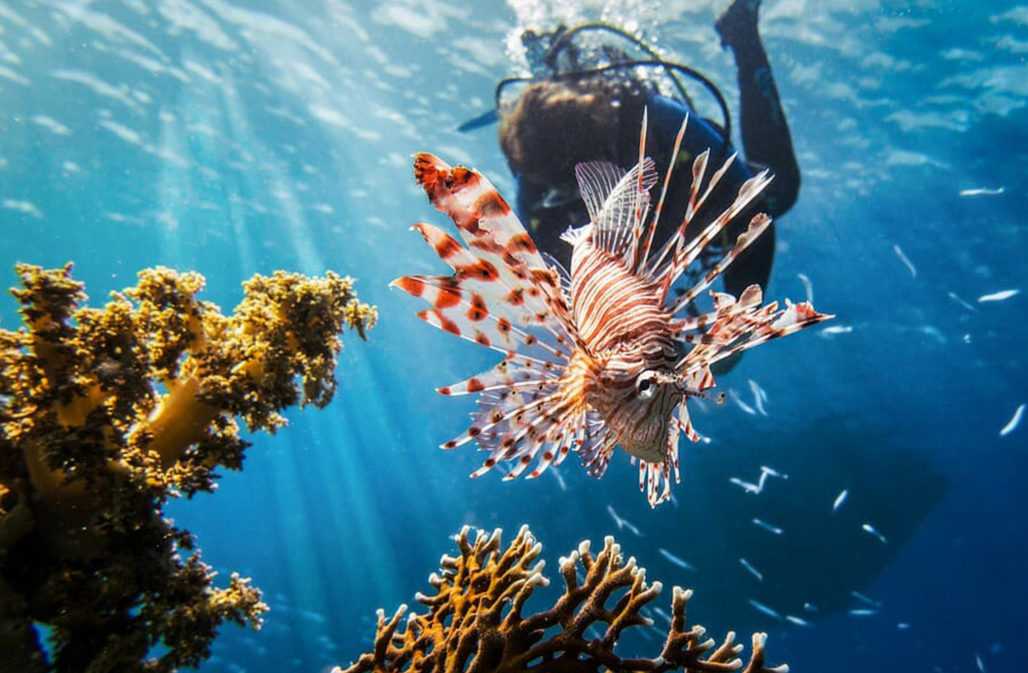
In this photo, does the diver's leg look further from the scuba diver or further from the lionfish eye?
the lionfish eye

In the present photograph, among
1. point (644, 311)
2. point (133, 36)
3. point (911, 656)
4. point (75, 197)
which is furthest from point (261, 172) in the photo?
point (911, 656)

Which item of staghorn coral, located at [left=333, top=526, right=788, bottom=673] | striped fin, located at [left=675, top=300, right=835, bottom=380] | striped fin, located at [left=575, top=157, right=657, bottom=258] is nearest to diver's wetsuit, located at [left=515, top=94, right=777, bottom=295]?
striped fin, located at [left=575, top=157, right=657, bottom=258]

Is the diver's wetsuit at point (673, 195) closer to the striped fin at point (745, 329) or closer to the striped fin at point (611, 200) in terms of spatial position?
the striped fin at point (611, 200)

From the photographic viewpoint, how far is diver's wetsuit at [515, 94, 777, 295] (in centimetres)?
473

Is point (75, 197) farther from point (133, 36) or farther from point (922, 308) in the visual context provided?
point (922, 308)

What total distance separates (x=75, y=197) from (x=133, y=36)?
8403 mm

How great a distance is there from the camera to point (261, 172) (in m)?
17.6

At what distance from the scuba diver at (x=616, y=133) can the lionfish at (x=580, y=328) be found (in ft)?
9.04


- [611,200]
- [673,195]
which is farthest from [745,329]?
[673,195]

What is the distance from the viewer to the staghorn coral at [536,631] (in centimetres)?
184

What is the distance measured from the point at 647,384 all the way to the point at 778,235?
53.6 ft

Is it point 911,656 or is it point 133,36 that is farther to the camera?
point 911,656

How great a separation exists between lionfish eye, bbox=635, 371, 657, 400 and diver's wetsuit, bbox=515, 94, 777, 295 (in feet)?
10.8

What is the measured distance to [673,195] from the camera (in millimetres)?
4766
